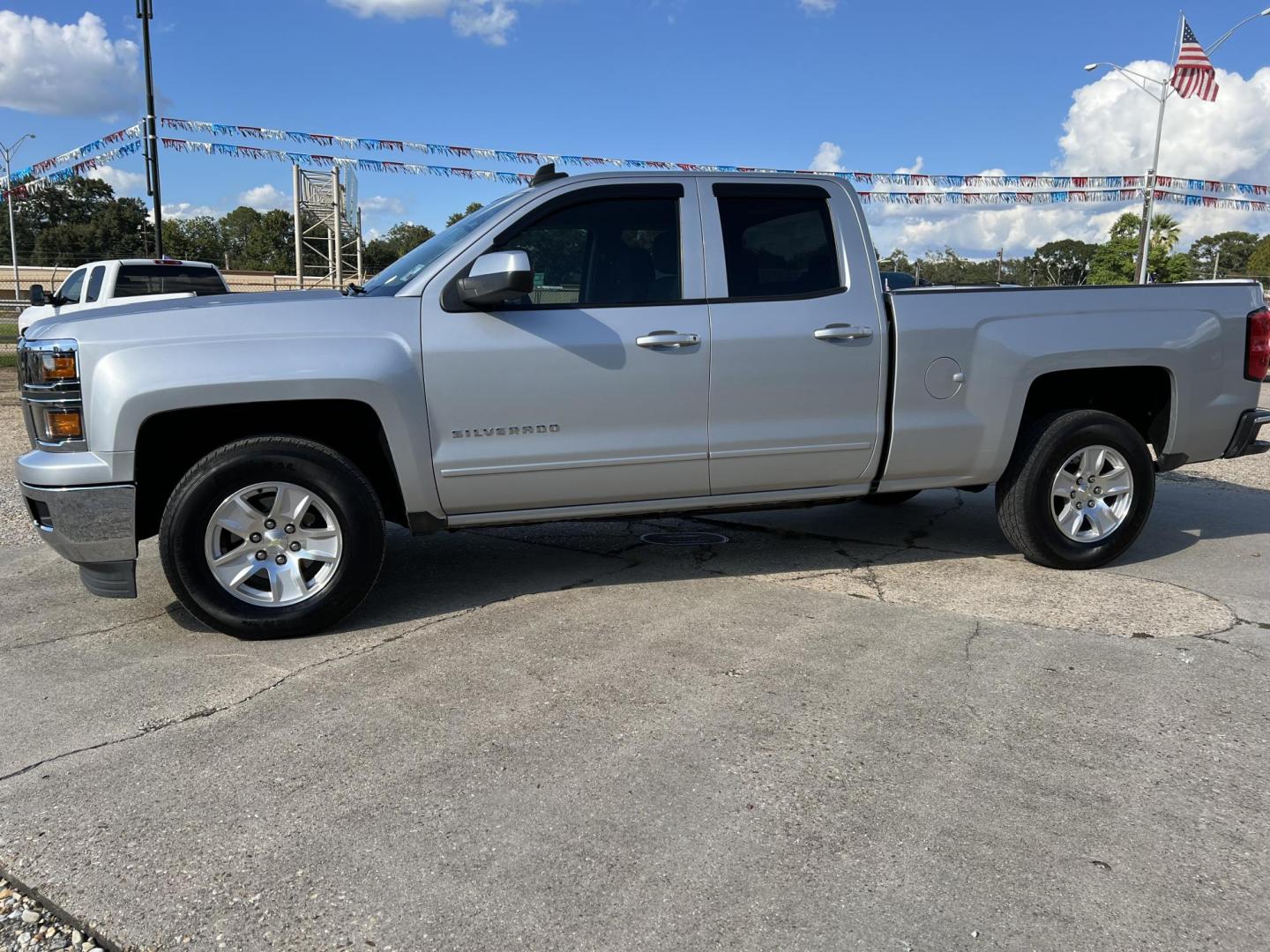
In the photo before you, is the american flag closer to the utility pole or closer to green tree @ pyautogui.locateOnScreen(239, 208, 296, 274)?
the utility pole

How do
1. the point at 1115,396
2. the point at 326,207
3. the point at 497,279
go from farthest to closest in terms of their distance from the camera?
1. the point at 326,207
2. the point at 1115,396
3. the point at 497,279

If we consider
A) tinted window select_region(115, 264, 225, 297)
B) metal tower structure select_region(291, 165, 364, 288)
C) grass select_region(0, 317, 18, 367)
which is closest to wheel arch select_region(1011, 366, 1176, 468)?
tinted window select_region(115, 264, 225, 297)

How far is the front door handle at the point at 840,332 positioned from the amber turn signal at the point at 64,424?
3194 millimetres

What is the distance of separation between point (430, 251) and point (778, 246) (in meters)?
1.69

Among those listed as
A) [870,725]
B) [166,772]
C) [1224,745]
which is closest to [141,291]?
[166,772]

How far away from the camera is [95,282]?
12766 millimetres

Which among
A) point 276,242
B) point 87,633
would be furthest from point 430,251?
point 276,242

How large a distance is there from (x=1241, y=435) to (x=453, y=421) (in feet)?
14.1

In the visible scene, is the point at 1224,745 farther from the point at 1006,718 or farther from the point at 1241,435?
the point at 1241,435

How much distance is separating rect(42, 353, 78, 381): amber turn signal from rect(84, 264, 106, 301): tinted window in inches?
404

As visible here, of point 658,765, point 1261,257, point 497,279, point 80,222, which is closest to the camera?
point 658,765

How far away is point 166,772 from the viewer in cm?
283

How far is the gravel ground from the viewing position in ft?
6.75

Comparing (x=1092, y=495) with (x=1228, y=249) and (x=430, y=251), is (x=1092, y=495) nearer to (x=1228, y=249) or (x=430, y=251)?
(x=430, y=251)
